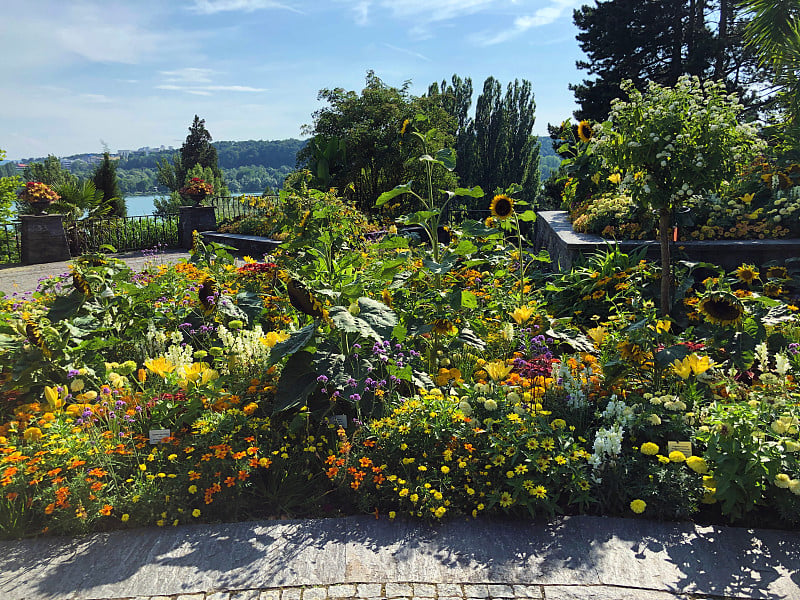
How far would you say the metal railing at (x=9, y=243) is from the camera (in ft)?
36.8

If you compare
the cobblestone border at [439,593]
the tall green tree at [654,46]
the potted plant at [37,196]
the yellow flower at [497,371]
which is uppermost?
the tall green tree at [654,46]

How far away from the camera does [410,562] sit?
2109mm

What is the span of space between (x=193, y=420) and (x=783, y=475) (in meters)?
2.56

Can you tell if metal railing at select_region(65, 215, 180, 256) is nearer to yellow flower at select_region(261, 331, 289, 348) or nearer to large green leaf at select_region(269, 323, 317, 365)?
yellow flower at select_region(261, 331, 289, 348)

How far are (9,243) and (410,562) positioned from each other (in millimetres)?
12579

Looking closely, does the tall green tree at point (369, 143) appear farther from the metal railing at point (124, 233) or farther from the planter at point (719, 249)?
the planter at point (719, 249)

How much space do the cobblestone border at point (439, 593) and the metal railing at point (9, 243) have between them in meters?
11.7

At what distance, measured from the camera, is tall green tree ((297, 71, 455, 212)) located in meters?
11.9

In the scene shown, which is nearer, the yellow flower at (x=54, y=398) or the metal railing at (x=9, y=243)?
the yellow flower at (x=54, y=398)

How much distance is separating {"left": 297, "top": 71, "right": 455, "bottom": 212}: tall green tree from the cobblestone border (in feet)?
33.1

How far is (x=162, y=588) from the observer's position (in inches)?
79.4

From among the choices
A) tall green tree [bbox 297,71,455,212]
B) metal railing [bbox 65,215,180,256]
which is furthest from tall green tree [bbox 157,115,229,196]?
tall green tree [bbox 297,71,455,212]

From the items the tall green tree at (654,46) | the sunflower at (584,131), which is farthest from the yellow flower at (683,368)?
the tall green tree at (654,46)

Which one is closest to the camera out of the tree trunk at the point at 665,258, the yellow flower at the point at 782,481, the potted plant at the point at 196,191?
the yellow flower at the point at 782,481
